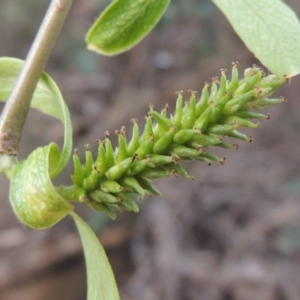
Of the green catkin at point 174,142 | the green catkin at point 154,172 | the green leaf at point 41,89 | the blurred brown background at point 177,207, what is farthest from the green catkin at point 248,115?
the blurred brown background at point 177,207

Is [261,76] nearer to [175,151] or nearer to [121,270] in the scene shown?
[175,151]

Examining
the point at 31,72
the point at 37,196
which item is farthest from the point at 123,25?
the point at 37,196

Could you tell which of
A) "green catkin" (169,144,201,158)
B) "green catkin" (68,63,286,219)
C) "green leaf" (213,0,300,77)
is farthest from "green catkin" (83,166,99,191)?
"green leaf" (213,0,300,77)

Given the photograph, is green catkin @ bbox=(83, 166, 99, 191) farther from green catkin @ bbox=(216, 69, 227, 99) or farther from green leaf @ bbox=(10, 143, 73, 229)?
green catkin @ bbox=(216, 69, 227, 99)

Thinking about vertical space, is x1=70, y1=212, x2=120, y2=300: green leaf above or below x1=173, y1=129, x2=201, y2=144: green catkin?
below

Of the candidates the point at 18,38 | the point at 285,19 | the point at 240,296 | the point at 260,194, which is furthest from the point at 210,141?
the point at 18,38

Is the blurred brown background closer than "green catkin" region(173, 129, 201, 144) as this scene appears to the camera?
No

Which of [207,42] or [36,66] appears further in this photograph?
[207,42]
